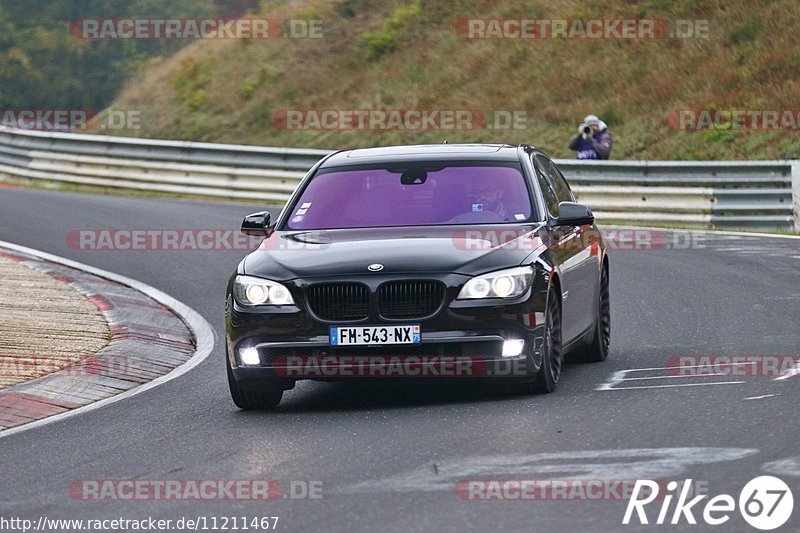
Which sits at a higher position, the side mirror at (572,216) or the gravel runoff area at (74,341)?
the side mirror at (572,216)

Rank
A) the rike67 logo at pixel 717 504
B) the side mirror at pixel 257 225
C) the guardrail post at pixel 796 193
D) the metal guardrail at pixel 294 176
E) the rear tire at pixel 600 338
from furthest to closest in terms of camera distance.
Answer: the metal guardrail at pixel 294 176, the guardrail post at pixel 796 193, the rear tire at pixel 600 338, the side mirror at pixel 257 225, the rike67 logo at pixel 717 504

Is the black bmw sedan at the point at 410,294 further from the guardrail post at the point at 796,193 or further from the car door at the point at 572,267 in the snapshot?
the guardrail post at the point at 796,193

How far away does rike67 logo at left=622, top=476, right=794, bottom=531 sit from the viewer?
19.3 feet

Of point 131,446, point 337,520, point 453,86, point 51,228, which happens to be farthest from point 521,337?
point 453,86

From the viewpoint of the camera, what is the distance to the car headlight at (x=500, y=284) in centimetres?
889

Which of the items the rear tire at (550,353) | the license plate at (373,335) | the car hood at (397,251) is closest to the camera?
the license plate at (373,335)

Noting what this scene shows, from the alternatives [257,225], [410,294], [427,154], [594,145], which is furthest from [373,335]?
[594,145]

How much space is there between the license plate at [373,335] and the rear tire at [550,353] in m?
0.83

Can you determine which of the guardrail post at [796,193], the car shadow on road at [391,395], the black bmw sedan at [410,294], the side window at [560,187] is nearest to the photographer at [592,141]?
the guardrail post at [796,193]

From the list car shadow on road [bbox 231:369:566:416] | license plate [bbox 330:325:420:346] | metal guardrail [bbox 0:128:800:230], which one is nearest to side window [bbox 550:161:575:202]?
car shadow on road [bbox 231:369:566:416]

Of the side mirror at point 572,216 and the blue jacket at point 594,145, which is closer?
the side mirror at point 572,216

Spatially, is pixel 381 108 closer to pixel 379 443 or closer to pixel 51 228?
pixel 51 228

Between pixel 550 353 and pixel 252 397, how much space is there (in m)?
1.83

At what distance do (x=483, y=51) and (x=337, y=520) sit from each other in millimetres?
32284
